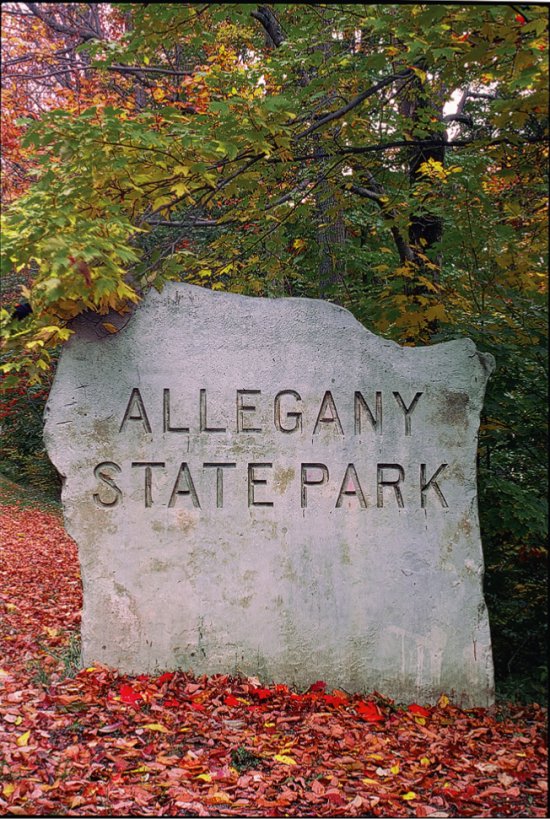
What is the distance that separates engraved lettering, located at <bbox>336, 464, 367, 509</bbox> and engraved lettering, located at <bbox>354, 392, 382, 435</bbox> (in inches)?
10.6

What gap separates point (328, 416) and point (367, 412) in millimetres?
244

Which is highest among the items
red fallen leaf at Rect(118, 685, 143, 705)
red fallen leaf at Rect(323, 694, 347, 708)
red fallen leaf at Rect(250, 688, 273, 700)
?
red fallen leaf at Rect(118, 685, 143, 705)

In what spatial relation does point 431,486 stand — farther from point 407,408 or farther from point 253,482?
point 253,482

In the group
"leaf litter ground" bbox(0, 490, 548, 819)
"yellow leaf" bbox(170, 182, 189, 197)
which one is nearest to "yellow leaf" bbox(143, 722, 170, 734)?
"leaf litter ground" bbox(0, 490, 548, 819)

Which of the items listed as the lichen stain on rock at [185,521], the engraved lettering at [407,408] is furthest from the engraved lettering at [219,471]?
the engraved lettering at [407,408]

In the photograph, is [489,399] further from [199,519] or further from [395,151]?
[395,151]

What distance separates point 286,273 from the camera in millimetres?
7297

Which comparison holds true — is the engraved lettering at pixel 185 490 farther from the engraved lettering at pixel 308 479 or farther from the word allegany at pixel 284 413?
the engraved lettering at pixel 308 479

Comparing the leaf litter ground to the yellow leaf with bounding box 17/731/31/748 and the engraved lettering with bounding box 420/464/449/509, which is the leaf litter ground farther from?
the engraved lettering with bounding box 420/464/449/509

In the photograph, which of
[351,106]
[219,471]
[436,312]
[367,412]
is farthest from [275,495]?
[351,106]

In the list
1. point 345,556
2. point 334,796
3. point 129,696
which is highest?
point 345,556

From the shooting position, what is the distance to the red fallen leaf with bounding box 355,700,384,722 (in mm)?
4070

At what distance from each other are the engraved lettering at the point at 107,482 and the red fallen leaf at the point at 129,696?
1061mm

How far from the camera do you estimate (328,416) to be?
4461mm
